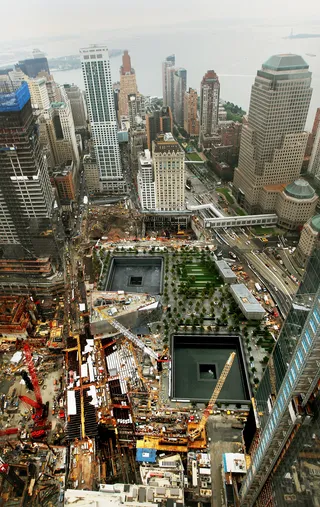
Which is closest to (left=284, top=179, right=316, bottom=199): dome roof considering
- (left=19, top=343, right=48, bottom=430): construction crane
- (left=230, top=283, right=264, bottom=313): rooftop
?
(left=230, top=283, right=264, bottom=313): rooftop

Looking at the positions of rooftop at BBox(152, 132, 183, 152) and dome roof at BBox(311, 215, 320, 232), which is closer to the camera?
dome roof at BBox(311, 215, 320, 232)

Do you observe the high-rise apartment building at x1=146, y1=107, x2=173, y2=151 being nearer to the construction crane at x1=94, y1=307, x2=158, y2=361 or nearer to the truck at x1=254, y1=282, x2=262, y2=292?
the truck at x1=254, y1=282, x2=262, y2=292

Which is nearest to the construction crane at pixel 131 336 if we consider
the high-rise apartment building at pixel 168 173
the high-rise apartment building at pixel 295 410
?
the high-rise apartment building at pixel 295 410

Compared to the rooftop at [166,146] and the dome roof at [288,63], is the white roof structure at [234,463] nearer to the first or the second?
the rooftop at [166,146]

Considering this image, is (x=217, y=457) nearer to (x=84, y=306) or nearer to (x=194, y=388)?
(x=194, y=388)

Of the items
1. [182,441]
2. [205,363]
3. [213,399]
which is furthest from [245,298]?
[182,441]

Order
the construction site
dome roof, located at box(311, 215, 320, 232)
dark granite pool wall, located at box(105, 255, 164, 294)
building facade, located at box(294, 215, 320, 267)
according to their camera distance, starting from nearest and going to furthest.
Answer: the construction site, dome roof, located at box(311, 215, 320, 232), building facade, located at box(294, 215, 320, 267), dark granite pool wall, located at box(105, 255, 164, 294)
